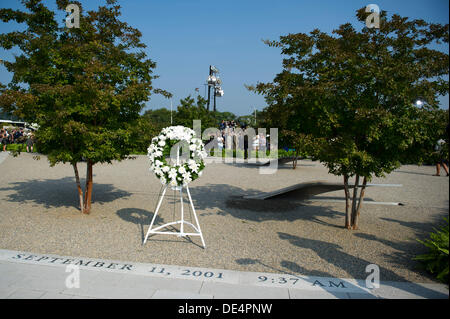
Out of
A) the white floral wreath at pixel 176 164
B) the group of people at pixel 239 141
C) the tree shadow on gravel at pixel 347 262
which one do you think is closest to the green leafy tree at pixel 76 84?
the white floral wreath at pixel 176 164

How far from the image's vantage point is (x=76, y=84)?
6.78 m

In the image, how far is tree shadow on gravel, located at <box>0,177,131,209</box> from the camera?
9164mm

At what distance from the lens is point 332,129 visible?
696 centimetres

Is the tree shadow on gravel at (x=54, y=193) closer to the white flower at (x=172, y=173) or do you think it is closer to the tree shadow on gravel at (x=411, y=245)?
the white flower at (x=172, y=173)

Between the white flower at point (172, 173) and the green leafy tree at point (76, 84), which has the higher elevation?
the green leafy tree at point (76, 84)

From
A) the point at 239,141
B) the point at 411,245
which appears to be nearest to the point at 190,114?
the point at 239,141

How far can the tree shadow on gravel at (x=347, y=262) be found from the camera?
4460 millimetres

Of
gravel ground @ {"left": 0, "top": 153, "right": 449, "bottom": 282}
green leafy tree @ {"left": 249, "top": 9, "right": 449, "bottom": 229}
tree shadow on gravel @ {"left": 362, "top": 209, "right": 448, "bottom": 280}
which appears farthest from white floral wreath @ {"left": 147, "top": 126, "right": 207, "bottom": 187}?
tree shadow on gravel @ {"left": 362, "top": 209, "right": 448, "bottom": 280}

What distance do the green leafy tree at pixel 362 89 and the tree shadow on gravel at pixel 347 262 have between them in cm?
166

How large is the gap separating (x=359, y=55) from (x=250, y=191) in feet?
→ 21.4

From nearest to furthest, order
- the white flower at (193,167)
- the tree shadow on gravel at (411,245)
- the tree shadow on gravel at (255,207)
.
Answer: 1. the tree shadow on gravel at (411,245)
2. the white flower at (193,167)
3. the tree shadow on gravel at (255,207)

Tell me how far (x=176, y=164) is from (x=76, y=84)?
3.05 metres
